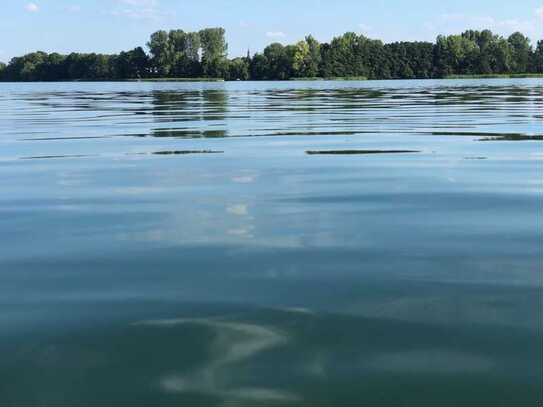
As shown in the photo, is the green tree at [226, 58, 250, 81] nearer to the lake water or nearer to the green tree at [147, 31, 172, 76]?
the green tree at [147, 31, 172, 76]

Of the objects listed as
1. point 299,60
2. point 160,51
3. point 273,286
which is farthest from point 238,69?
point 273,286

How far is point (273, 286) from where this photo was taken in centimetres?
304

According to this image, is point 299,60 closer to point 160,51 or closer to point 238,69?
point 238,69

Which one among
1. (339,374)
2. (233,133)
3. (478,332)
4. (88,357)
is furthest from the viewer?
(233,133)

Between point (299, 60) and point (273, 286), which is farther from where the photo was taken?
point (299, 60)

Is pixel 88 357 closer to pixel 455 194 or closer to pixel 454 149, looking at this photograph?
pixel 455 194

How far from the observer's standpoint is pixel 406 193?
→ 5.42 m

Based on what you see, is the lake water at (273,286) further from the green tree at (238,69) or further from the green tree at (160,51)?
the green tree at (160,51)

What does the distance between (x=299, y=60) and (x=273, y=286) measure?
5236 inches

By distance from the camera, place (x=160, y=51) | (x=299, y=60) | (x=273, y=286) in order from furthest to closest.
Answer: (x=160, y=51) < (x=299, y=60) < (x=273, y=286)

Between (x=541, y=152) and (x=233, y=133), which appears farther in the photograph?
(x=233, y=133)

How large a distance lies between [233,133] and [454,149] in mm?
4138

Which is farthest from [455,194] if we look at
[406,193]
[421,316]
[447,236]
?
[421,316]

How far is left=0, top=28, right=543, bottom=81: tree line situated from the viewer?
135125 millimetres
